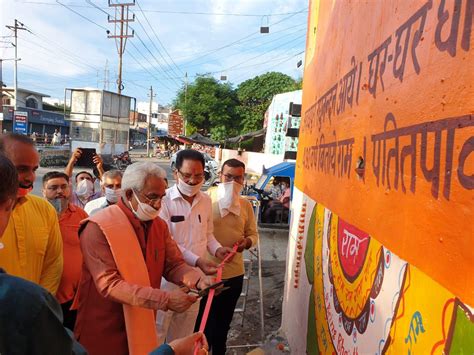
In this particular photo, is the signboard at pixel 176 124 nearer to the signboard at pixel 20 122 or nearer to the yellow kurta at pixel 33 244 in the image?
the signboard at pixel 20 122

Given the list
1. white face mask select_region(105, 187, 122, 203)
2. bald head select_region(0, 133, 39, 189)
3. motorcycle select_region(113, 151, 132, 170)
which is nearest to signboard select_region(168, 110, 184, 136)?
motorcycle select_region(113, 151, 132, 170)

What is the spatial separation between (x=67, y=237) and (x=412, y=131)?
2334mm

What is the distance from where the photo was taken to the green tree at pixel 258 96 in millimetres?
33312

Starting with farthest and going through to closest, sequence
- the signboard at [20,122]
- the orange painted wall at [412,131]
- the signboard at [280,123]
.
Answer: the signboard at [20,122], the signboard at [280,123], the orange painted wall at [412,131]

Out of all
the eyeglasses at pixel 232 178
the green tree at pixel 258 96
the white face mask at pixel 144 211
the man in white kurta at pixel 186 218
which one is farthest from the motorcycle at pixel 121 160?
the white face mask at pixel 144 211

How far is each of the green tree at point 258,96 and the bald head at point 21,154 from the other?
1239 inches

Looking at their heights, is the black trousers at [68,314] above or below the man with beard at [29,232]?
below

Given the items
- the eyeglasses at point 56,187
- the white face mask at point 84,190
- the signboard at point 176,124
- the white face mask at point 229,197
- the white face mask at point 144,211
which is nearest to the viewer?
the white face mask at point 144,211

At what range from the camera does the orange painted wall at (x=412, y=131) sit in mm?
1061

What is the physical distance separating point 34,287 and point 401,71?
1462mm

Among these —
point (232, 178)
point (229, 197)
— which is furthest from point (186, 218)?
point (232, 178)

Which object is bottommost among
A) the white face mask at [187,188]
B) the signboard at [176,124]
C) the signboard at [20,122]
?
the white face mask at [187,188]

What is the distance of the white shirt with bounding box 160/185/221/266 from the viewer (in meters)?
2.87

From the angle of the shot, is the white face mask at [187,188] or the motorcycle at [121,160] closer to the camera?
the white face mask at [187,188]
